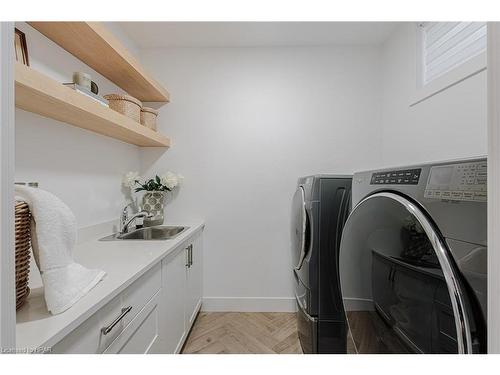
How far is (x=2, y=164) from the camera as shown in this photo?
1.15 feet

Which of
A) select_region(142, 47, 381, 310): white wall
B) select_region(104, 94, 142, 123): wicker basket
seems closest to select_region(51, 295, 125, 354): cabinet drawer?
select_region(104, 94, 142, 123): wicker basket

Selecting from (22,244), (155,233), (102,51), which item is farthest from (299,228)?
(102,51)

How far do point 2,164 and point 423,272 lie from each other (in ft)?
2.97

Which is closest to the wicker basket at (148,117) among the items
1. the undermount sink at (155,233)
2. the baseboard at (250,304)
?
the undermount sink at (155,233)

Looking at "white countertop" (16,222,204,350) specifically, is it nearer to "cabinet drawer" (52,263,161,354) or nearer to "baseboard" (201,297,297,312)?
"cabinet drawer" (52,263,161,354)

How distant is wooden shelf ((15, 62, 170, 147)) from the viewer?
955 mm

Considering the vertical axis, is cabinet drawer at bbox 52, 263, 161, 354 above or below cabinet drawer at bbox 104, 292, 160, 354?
above

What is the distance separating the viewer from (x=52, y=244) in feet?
2.33

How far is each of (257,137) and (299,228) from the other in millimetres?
1032

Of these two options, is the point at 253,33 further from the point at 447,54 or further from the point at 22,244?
the point at 22,244

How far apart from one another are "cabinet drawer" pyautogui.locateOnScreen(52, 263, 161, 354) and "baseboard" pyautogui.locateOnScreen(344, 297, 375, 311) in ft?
2.92

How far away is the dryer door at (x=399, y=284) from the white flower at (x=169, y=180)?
5.41 feet

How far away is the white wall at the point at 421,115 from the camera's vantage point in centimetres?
139
